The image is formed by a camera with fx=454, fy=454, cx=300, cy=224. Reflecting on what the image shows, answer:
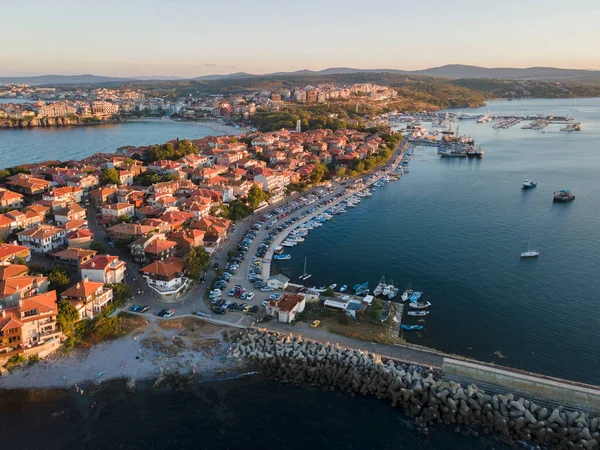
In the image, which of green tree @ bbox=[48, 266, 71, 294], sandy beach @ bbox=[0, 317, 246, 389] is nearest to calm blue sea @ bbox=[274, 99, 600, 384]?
sandy beach @ bbox=[0, 317, 246, 389]

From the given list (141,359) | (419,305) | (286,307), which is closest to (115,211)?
(141,359)

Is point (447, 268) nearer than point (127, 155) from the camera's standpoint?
Yes

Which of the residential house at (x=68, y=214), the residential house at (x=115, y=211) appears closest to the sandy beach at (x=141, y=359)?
the residential house at (x=68, y=214)

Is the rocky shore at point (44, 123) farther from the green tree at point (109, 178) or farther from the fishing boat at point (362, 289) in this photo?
the fishing boat at point (362, 289)

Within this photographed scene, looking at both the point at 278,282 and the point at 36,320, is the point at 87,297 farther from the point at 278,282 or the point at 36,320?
the point at 278,282

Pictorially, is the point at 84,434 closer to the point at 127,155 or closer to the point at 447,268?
the point at 447,268

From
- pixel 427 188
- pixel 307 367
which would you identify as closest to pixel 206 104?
pixel 427 188

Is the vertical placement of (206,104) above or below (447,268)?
above
